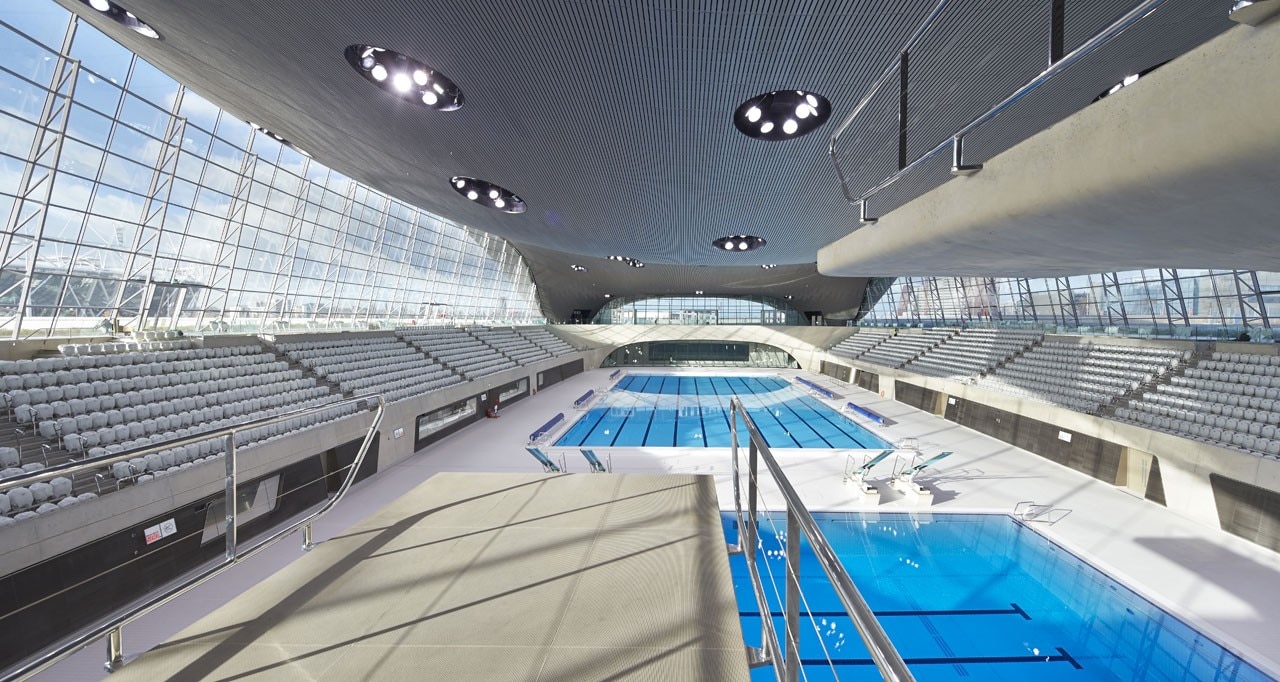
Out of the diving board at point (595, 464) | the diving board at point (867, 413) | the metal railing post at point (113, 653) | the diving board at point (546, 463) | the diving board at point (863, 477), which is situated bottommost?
the diving board at point (546, 463)

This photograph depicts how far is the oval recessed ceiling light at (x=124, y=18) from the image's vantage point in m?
5.48

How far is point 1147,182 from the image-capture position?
1688 millimetres

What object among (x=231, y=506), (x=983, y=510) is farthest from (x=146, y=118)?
(x=983, y=510)

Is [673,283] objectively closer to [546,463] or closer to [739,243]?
[739,243]

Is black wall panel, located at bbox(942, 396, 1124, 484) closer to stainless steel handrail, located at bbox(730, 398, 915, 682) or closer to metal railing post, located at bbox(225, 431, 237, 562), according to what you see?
stainless steel handrail, located at bbox(730, 398, 915, 682)

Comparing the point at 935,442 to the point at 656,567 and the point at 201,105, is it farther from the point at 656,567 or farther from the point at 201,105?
the point at 201,105

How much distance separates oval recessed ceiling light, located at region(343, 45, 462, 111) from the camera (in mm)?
5727

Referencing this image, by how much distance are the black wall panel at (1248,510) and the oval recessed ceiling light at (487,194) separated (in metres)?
14.8

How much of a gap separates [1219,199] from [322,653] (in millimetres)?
4055

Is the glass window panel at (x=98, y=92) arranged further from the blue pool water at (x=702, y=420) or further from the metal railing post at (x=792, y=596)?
the metal railing post at (x=792, y=596)

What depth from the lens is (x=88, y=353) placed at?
29.5ft

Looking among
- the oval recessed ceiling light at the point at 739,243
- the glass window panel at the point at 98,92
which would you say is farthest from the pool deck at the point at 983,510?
the glass window panel at the point at 98,92

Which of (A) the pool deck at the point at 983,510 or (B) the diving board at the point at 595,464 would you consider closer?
(A) the pool deck at the point at 983,510

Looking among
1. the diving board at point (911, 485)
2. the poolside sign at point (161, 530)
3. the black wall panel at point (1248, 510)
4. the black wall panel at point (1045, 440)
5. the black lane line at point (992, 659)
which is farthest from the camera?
the black wall panel at point (1045, 440)
